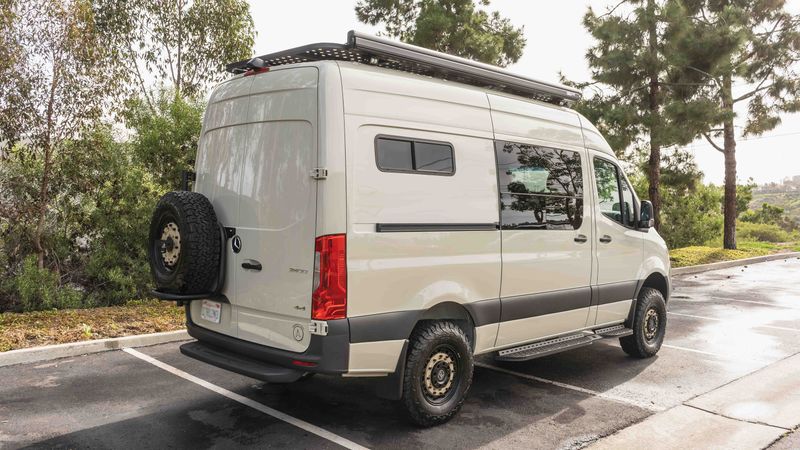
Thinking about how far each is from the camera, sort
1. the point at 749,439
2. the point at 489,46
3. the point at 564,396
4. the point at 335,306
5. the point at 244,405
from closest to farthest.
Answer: the point at 335,306 → the point at 749,439 → the point at 244,405 → the point at 564,396 → the point at 489,46

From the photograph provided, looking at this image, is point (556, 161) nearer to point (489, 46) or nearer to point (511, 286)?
point (511, 286)

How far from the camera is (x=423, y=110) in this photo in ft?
15.0

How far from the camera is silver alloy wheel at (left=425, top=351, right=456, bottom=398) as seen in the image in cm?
451

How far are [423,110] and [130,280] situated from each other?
6.28 m

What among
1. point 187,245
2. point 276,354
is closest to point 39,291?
point 187,245

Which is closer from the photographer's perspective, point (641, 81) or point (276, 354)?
point (276, 354)

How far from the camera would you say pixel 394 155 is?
432cm

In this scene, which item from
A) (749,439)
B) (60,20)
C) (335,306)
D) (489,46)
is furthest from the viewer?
(489,46)

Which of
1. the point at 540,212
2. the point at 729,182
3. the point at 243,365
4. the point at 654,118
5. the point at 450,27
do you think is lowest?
the point at 243,365

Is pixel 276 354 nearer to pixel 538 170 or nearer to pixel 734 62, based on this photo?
pixel 538 170

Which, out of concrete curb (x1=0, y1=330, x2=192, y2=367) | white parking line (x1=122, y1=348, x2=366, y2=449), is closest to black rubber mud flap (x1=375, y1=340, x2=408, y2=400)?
white parking line (x1=122, y1=348, x2=366, y2=449)

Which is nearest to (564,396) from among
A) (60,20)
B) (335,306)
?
(335,306)

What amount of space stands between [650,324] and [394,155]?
13.7 ft

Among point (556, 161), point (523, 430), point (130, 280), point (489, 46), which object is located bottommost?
point (523, 430)
